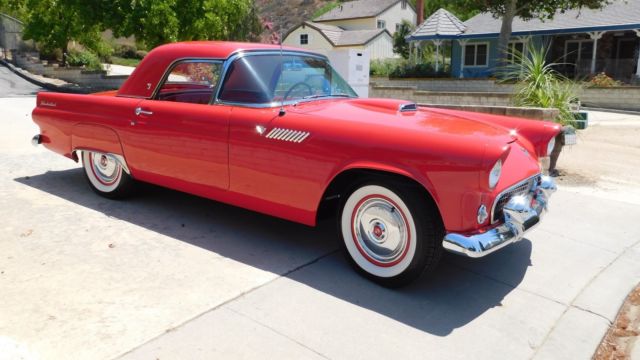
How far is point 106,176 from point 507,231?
3.76 meters

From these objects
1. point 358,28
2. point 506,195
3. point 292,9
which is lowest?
point 506,195

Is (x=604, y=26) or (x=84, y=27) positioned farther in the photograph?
(x=604, y=26)

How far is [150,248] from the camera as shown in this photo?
13.0ft

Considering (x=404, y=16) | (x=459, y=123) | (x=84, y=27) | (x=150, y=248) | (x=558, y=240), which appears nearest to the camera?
(x=459, y=123)

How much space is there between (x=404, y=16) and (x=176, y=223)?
55720 millimetres

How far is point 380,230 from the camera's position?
3420 mm

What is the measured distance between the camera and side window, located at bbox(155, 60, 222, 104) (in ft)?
14.4

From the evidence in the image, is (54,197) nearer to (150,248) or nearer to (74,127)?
(74,127)

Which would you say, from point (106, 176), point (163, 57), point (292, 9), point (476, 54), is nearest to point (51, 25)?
point (106, 176)

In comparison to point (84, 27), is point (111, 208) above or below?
below

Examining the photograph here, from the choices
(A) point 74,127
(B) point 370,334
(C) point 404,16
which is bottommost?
(B) point 370,334

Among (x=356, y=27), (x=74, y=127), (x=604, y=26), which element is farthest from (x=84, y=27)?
(x=356, y=27)

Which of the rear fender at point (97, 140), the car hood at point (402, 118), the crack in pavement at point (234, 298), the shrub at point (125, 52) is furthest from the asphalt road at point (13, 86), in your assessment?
the crack in pavement at point (234, 298)

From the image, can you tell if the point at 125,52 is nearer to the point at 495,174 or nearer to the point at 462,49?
the point at 462,49
